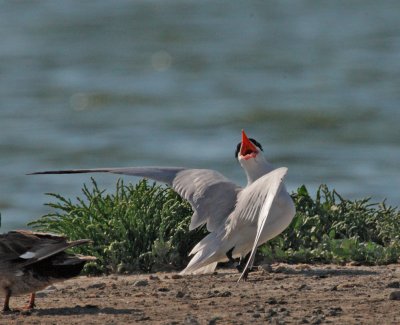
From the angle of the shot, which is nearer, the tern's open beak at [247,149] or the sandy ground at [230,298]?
the sandy ground at [230,298]

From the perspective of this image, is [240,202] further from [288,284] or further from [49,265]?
[49,265]

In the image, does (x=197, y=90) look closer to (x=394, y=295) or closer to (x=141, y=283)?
(x=141, y=283)

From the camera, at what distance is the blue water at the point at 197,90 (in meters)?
18.2

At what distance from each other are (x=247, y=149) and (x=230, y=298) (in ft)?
6.42

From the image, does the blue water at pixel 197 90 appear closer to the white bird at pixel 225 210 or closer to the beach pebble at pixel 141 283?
the white bird at pixel 225 210

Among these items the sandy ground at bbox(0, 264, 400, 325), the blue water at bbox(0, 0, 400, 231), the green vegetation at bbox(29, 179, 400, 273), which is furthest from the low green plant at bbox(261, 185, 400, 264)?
the blue water at bbox(0, 0, 400, 231)

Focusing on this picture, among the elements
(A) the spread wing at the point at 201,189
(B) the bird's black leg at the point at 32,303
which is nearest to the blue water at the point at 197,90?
(A) the spread wing at the point at 201,189

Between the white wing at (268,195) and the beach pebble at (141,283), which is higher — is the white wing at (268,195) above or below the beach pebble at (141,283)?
above

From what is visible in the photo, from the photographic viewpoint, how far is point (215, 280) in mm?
7602

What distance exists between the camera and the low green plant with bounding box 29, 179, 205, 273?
8195 mm

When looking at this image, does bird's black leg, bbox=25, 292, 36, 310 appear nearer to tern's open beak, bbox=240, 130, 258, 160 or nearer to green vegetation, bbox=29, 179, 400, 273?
green vegetation, bbox=29, 179, 400, 273

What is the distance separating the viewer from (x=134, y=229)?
8.34 m

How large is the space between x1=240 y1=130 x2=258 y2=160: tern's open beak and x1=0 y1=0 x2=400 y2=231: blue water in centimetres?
652

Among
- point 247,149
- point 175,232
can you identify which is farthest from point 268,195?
point 247,149
